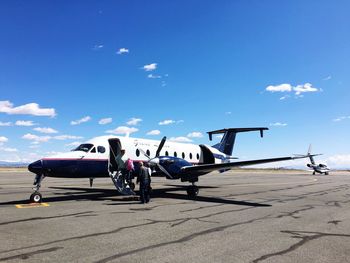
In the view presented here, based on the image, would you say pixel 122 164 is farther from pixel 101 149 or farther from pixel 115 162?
pixel 101 149

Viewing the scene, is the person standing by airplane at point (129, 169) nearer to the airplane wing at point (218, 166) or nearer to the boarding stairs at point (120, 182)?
the boarding stairs at point (120, 182)

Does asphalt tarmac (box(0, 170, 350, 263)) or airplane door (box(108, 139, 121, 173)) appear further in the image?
airplane door (box(108, 139, 121, 173))

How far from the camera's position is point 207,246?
7.91 meters

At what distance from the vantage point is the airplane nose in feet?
51.2

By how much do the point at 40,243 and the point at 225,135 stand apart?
79.0ft

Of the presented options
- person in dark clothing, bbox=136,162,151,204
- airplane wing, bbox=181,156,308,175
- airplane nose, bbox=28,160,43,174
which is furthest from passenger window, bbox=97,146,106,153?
airplane wing, bbox=181,156,308,175

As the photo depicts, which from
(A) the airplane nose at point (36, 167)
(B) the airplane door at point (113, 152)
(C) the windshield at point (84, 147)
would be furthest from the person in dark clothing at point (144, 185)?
(A) the airplane nose at point (36, 167)

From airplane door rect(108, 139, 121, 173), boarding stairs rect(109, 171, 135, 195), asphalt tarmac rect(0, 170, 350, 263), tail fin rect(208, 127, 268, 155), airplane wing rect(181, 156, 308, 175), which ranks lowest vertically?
asphalt tarmac rect(0, 170, 350, 263)

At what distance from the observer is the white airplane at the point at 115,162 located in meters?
16.4

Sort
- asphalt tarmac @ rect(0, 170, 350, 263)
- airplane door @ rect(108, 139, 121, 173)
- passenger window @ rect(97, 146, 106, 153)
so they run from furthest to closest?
airplane door @ rect(108, 139, 121, 173)
passenger window @ rect(97, 146, 106, 153)
asphalt tarmac @ rect(0, 170, 350, 263)

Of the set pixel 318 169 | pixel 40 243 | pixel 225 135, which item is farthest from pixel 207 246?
pixel 318 169

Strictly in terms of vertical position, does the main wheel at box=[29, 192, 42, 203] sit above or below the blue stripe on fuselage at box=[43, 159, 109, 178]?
below

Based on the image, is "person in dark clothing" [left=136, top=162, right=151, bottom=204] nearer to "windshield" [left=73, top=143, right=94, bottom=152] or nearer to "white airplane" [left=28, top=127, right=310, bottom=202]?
"white airplane" [left=28, top=127, right=310, bottom=202]

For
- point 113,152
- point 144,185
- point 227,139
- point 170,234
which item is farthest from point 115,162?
point 227,139
